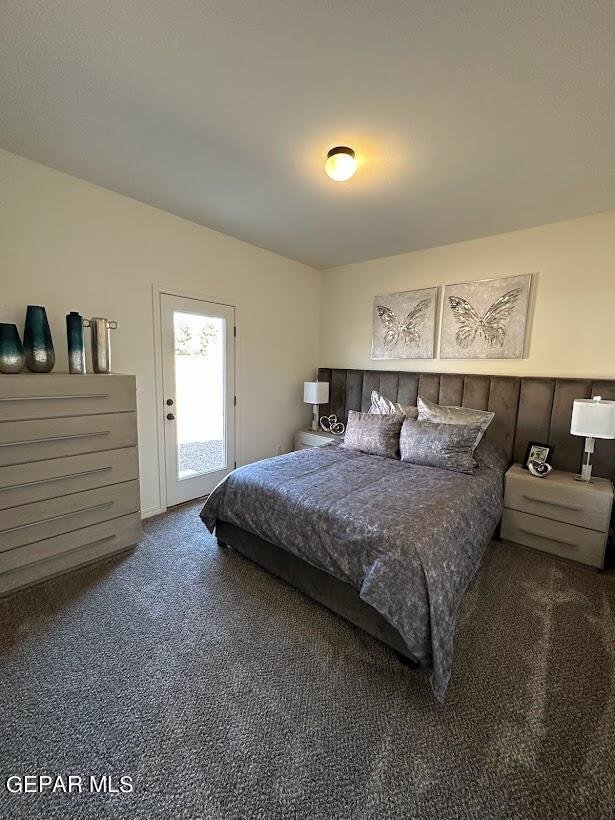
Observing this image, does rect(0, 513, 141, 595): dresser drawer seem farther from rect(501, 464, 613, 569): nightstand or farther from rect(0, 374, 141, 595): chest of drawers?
rect(501, 464, 613, 569): nightstand

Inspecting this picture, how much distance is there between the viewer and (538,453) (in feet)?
8.92

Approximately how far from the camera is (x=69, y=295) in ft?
7.87

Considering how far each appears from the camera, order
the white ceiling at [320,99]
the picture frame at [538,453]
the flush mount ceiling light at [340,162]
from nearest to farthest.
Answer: the white ceiling at [320,99] < the flush mount ceiling light at [340,162] < the picture frame at [538,453]

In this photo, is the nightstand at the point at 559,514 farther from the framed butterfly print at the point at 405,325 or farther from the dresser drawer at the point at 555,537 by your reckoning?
the framed butterfly print at the point at 405,325

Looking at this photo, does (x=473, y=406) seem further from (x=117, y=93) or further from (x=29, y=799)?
(x=29, y=799)

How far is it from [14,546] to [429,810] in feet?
7.61

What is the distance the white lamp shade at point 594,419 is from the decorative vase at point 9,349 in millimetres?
3712

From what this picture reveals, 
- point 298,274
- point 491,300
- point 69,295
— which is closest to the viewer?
point 69,295

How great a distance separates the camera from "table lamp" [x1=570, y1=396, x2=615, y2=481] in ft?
7.50

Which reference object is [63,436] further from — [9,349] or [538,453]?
[538,453]

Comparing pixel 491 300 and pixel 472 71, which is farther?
pixel 491 300

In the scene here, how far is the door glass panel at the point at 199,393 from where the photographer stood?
3115 mm

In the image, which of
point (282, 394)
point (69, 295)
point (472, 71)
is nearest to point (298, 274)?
point (282, 394)

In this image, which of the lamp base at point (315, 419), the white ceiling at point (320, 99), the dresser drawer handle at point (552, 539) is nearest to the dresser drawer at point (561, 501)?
the dresser drawer handle at point (552, 539)
